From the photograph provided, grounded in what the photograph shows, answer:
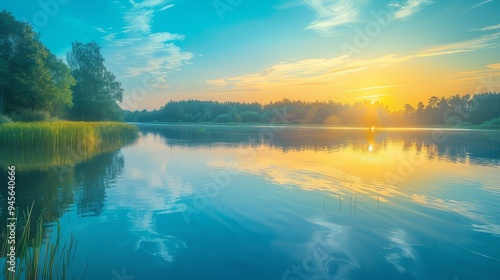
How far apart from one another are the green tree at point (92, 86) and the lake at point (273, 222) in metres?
68.4

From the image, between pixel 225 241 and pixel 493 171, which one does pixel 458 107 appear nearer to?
pixel 493 171

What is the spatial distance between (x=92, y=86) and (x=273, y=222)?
284 feet

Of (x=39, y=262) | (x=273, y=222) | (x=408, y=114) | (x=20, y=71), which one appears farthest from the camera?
(x=408, y=114)

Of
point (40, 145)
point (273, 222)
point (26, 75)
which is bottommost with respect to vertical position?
point (273, 222)

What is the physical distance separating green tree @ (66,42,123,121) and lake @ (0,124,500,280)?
224 feet

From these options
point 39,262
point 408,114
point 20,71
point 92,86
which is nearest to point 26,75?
point 20,71

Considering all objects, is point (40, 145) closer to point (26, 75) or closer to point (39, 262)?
point (39, 262)

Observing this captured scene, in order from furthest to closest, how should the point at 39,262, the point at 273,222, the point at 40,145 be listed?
1. the point at 40,145
2. the point at 273,222
3. the point at 39,262

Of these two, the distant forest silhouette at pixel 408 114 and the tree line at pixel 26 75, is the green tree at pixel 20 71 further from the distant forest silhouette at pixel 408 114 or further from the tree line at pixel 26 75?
the distant forest silhouette at pixel 408 114

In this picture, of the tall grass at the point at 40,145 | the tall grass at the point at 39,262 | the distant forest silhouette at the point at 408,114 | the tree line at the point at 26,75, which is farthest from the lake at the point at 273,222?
the distant forest silhouette at the point at 408,114

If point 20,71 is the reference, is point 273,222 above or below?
below

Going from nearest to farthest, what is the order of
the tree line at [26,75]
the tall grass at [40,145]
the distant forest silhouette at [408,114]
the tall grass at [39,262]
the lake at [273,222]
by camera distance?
1. the tall grass at [39,262]
2. the lake at [273,222]
3. the tall grass at [40,145]
4. the tree line at [26,75]
5. the distant forest silhouette at [408,114]

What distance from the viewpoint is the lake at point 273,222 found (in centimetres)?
730

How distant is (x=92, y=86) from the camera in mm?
80312
